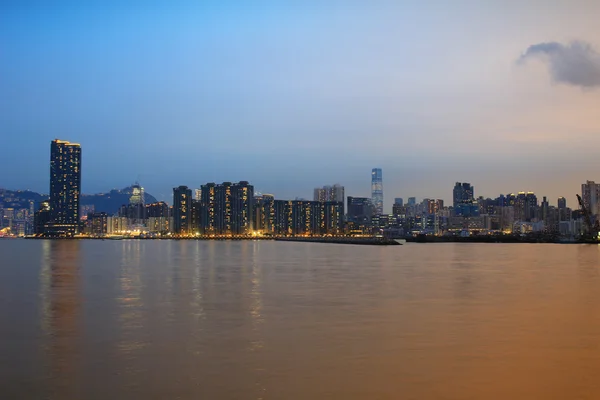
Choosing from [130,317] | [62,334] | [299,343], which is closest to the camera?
[299,343]

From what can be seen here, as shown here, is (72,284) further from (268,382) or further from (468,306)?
(268,382)

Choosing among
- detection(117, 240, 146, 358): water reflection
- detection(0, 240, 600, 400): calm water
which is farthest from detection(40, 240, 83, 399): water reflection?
detection(117, 240, 146, 358): water reflection

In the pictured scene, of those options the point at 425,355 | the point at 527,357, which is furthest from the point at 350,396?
the point at 527,357

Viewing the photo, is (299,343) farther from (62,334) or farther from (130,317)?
(130,317)

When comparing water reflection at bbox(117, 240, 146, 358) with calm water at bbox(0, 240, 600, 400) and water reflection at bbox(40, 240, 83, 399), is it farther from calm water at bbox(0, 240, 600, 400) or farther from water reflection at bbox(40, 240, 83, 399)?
water reflection at bbox(40, 240, 83, 399)

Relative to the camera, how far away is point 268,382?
16141 mm

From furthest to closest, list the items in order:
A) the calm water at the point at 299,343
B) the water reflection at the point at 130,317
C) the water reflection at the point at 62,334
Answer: the water reflection at the point at 130,317, the water reflection at the point at 62,334, the calm water at the point at 299,343

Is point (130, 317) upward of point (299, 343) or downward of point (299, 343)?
upward

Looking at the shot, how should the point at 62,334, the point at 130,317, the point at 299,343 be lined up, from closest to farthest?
the point at 299,343 → the point at 62,334 → the point at 130,317

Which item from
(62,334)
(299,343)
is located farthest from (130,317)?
(299,343)

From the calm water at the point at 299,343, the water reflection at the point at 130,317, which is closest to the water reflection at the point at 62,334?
the calm water at the point at 299,343

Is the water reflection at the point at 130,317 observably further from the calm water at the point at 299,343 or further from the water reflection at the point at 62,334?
the water reflection at the point at 62,334

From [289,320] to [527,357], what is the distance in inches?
412

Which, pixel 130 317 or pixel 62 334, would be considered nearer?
pixel 62 334
